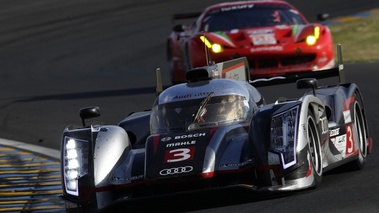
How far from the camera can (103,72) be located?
20.7 metres

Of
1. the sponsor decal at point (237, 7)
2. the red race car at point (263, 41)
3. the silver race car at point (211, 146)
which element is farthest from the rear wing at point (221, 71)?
the sponsor decal at point (237, 7)

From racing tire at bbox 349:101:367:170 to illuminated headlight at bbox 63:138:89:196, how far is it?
237cm

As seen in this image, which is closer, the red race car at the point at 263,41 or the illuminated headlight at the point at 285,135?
the illuminated headlight at the point at 285,135

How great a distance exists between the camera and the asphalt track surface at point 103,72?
8.29 m

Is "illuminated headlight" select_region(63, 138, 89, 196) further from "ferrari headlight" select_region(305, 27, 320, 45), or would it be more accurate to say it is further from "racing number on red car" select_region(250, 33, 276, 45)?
"ferrari headlight" select_region(305, 27, 320, 45)

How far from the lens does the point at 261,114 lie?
8.58 meters

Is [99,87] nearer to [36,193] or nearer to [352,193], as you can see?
[36,193]

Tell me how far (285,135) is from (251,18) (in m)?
8.76

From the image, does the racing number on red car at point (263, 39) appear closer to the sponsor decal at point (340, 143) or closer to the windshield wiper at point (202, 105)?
the sponsor decal at point (340, 143)

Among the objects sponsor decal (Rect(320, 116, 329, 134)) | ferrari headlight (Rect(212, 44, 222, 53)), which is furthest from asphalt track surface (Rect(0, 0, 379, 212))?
ferrari headlight (Rect(212, 44, 222, 53))

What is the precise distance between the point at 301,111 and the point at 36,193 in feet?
8.87

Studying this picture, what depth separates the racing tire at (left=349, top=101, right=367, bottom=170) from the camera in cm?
963

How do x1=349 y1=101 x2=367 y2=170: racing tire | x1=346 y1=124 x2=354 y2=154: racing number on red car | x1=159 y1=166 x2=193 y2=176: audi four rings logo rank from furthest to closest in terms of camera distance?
x1=349 y1=101 x2=367 y2=170: racing tire, x1=346 y1=124 x2=354 y2=154: racing number on red car, x1=159 y1=166 x2=193 y2=176: audi four rings logo

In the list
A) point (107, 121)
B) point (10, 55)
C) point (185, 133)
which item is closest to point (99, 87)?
point (107, 121)
